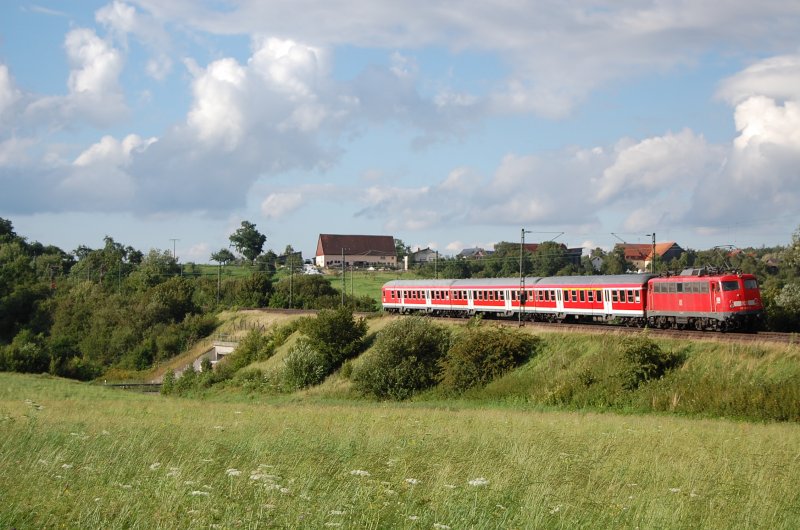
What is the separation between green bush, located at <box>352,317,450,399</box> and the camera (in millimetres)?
43875

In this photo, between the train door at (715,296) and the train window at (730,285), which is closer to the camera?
the train window at (730,285)

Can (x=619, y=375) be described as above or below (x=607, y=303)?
below

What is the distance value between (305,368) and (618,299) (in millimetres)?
20272

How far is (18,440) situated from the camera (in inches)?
492

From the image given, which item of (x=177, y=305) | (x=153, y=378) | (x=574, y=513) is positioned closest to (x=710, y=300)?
(x=574, y=513)

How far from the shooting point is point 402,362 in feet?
146

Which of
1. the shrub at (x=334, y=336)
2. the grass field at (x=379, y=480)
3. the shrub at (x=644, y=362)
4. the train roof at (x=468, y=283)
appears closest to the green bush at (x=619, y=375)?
the shrub at (x=644, y=362)

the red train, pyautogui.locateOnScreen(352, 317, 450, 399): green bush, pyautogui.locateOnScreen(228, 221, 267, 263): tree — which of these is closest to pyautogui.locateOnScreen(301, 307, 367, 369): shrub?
pyautogui.locateOnScreen(352, 317, 450, 399): green bush

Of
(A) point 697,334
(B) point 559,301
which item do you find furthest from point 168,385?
(A) point 697,334

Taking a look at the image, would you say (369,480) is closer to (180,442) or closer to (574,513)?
(574,513)

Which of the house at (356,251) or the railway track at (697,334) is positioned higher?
the house at (356,251)

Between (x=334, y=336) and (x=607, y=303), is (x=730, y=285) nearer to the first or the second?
(x=607, y=303)

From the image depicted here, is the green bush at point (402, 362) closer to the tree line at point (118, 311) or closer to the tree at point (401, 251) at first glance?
the tree line at point (118, 311)

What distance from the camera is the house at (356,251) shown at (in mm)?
170750
